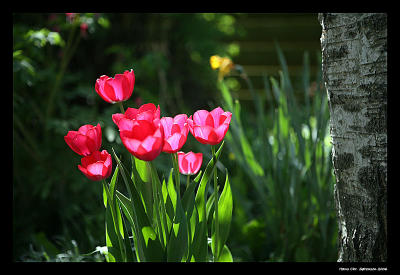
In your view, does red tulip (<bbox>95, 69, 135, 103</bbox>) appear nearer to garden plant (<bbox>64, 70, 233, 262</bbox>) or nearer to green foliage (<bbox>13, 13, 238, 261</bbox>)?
garden plant (<bbox>64, 70, 233, 262</bbox>)

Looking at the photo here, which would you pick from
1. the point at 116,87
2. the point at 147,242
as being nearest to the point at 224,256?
the point at 147,242

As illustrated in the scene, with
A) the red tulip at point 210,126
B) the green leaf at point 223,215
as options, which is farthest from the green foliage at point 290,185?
the red tulip at point 210,126

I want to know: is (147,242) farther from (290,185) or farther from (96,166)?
(290,185)

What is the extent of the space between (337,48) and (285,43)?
3.37m

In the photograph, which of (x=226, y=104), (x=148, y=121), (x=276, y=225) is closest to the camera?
(x=148, y=121)

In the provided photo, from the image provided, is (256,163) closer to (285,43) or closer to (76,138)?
(76,138)

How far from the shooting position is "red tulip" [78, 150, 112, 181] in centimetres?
97

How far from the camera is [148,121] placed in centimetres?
89

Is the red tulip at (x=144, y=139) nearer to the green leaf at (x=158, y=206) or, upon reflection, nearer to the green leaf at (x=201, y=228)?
the green leaf at (x=158, y=206)

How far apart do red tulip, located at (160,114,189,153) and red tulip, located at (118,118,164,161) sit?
0.06 m

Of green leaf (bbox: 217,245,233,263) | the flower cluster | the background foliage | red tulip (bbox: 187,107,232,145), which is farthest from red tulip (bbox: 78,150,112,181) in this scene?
the background foliage

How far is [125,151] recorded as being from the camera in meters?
2.21

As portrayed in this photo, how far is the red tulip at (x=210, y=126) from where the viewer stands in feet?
3.12
